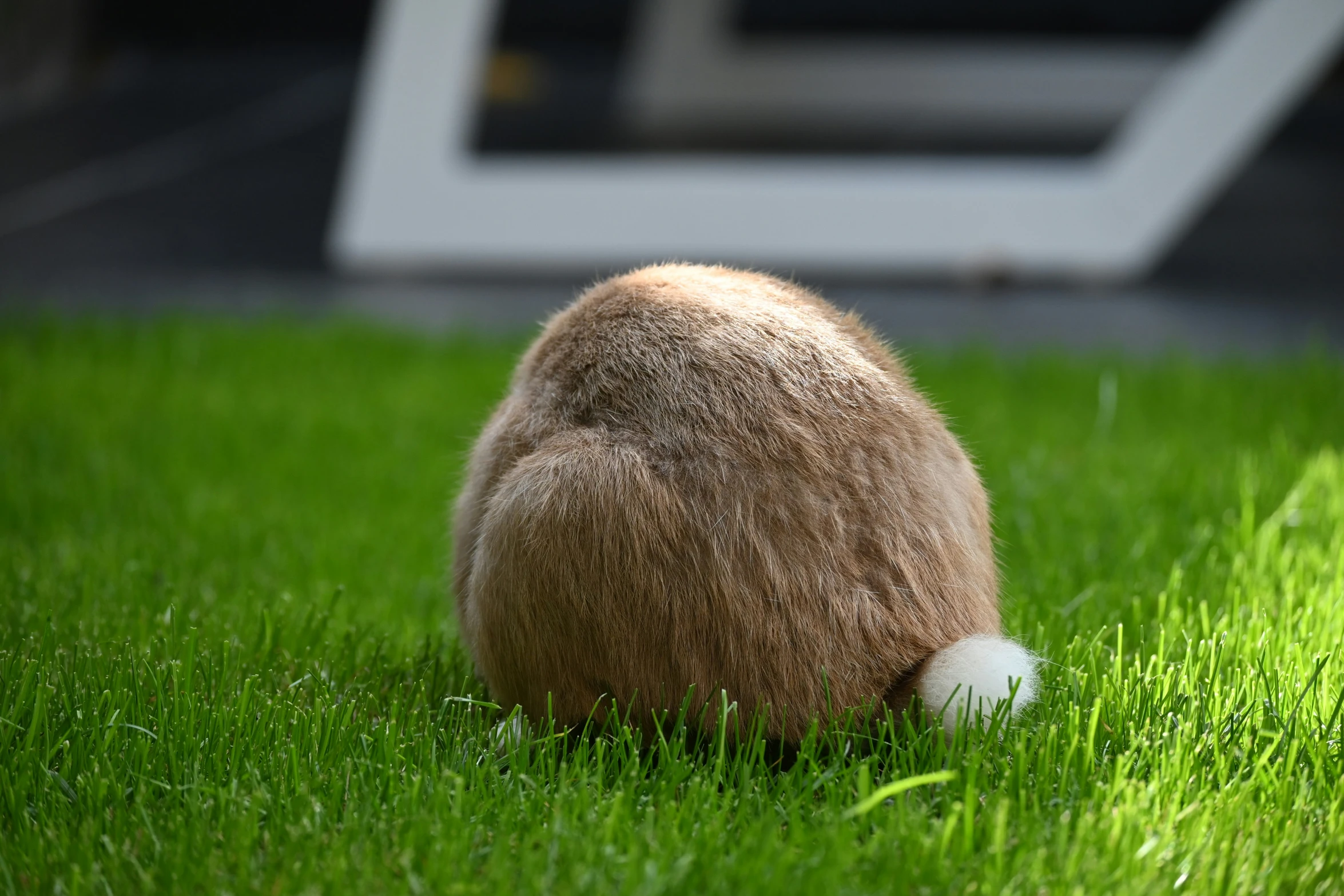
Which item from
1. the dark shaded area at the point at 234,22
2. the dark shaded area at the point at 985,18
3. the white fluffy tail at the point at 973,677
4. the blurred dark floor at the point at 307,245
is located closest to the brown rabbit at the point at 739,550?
the white fluffy tail at the point at 973,677

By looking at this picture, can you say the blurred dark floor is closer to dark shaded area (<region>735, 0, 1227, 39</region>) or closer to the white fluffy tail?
dark shaded area (<region>735, 0, 1227, 39</region>)

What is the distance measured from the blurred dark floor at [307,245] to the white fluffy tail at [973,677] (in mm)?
3484

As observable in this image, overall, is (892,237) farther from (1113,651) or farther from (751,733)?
(751,733)

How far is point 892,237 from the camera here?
6.48 metres

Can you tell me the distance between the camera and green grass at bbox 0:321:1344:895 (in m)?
1.31

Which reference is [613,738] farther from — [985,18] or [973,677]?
[985,18]

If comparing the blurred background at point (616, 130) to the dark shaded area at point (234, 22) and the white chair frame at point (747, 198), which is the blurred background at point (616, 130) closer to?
the dark shaded area at point (234, 22)

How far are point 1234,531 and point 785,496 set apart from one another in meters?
1.31

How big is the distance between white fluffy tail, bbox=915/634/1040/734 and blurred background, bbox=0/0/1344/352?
11.5 ft

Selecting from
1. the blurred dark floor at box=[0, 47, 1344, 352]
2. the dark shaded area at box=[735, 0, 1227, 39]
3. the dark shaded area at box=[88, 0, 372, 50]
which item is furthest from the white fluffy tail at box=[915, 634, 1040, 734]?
the dark shaded area at box=[88, 0, 372, 50]

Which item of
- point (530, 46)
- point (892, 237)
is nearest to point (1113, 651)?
point (892, 237)

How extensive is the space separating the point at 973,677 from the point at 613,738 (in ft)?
1.40

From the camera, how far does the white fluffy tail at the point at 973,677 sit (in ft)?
4.77

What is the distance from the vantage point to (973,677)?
1452 millimetres
